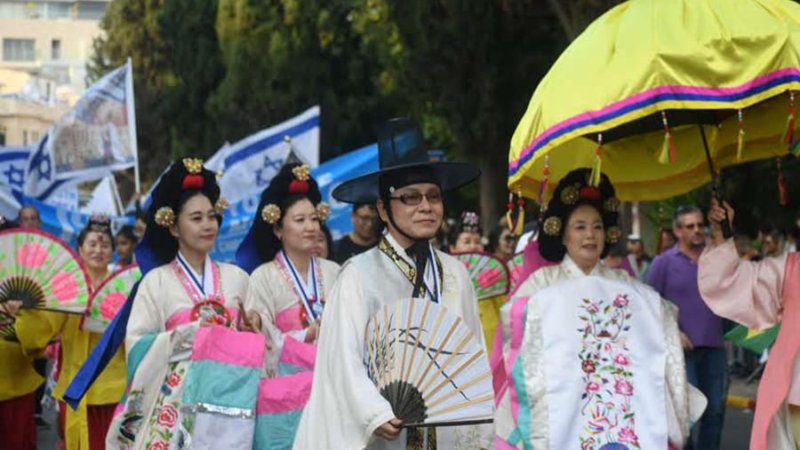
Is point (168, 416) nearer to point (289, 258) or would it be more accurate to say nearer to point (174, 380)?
point (174, 380)

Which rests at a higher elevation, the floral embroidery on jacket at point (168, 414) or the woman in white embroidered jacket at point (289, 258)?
the woman in white embroidered jacket at point (289, 258)

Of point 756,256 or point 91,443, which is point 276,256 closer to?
point 91,443

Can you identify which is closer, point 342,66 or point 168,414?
point 168,414

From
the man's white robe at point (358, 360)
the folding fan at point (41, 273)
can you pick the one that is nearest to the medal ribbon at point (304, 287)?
the folding fan at point (41, 273)

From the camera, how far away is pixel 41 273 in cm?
955

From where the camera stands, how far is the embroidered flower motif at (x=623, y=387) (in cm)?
709

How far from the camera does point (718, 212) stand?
273 inches

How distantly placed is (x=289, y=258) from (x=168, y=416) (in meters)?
1.12

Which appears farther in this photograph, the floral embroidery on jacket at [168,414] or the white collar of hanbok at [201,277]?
the white collar of hanbok at [201,277]

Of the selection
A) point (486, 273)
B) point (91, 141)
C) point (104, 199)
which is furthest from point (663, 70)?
point (104, 199)

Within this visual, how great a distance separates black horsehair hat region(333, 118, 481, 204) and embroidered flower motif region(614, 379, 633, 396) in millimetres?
1455

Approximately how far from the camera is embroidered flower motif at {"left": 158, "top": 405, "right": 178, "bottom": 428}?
24.7 feet

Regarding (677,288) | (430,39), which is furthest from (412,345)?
(430,39)

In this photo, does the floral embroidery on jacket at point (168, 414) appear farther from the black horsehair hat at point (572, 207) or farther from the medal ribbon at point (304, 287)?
the black horsehair hat at point (572, 207)
